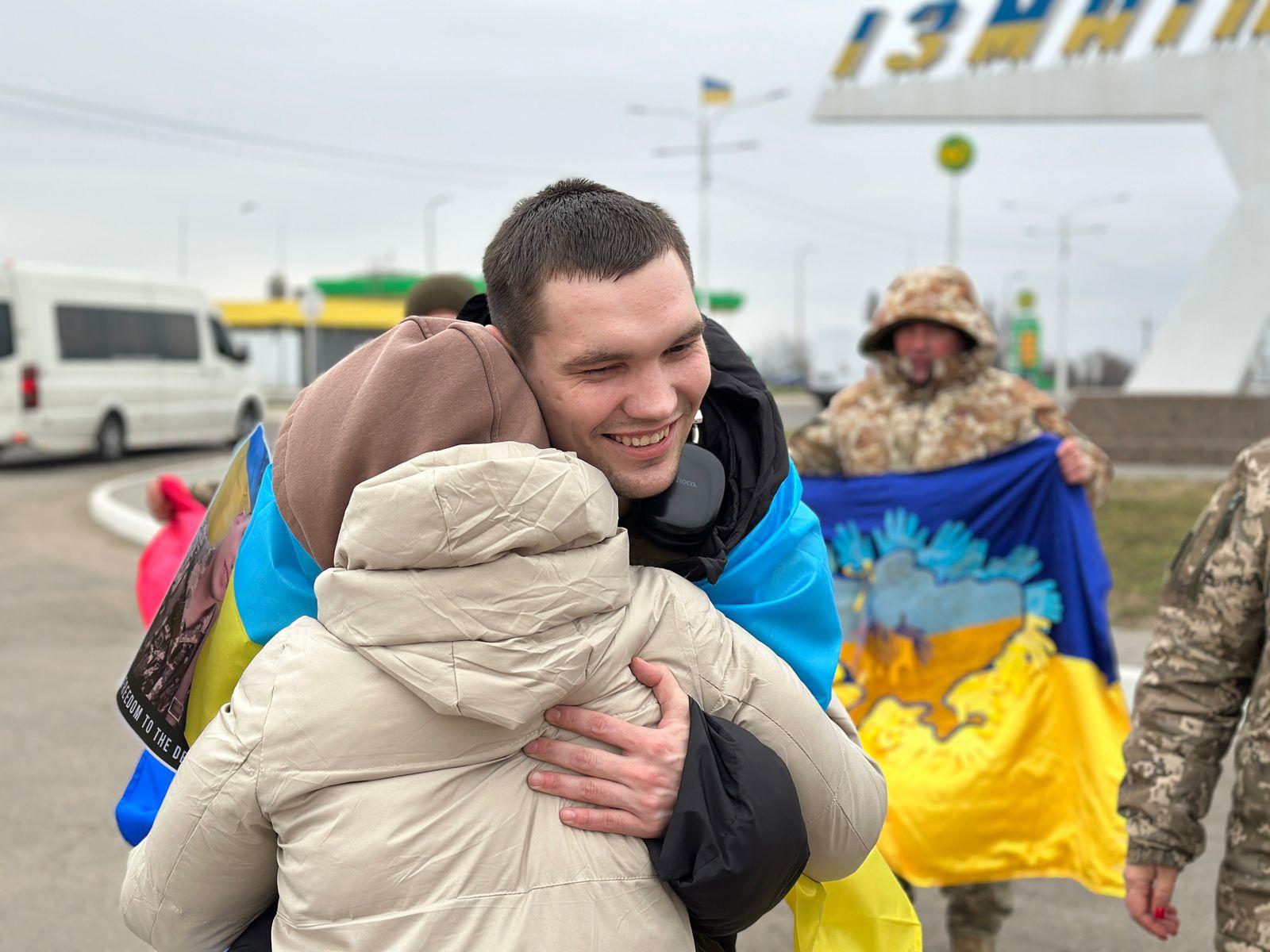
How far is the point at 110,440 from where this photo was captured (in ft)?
67.1

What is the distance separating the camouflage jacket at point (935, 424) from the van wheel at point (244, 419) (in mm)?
19166

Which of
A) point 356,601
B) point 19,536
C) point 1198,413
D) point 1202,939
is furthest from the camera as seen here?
point 1198,413

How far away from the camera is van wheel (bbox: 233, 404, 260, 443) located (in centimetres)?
2316

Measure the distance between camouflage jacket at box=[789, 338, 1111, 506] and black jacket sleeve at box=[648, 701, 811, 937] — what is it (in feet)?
10.8

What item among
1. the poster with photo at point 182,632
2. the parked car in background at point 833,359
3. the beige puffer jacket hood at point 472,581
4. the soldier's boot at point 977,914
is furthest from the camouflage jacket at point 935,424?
the parked car in background at point 833,359

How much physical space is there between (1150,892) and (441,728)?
66.8 inches

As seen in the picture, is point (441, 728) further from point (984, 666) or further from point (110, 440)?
point (110, 440)

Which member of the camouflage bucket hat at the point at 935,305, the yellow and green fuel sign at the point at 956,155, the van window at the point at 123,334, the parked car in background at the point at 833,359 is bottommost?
the parked car in background at the point at 833,359

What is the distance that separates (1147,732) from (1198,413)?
61.2 feet

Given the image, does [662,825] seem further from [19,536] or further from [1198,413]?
[1198,413]

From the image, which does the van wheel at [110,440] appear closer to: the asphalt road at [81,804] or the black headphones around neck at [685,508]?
the asphalt road at [81,804]

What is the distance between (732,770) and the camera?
64.6 inches

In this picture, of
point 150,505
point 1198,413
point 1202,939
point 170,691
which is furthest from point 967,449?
point 1198,413

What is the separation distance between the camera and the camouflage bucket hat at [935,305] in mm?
4777
